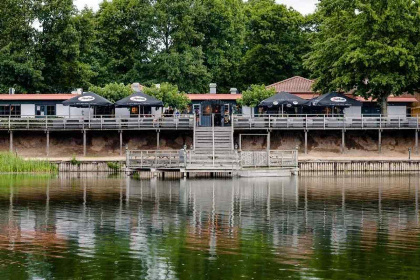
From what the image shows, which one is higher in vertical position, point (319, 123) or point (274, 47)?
point (274, 47)

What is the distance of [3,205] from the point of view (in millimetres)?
35906

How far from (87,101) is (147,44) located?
80.1 feet

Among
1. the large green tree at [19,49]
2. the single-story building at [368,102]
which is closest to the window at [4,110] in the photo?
the large green tree at [19,49]

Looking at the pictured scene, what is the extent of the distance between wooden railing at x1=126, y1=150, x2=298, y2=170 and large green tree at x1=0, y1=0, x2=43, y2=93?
24914 mm

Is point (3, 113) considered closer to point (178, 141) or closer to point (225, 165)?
point (178, 141)

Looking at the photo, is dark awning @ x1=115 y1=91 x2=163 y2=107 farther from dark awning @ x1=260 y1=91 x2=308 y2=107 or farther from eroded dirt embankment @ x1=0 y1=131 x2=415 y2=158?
dark awning @ x1=260 y1=91 x2=308 y2=107

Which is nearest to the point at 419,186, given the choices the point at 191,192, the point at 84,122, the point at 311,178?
the point at 311,178

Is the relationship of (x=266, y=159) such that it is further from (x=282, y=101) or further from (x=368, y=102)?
(x=368, y=102)

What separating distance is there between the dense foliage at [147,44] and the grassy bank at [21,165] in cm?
2182

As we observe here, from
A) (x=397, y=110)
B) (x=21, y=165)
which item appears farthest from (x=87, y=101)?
(x=397, y=110)

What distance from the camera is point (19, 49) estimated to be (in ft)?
252

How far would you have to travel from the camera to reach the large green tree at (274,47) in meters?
86.1

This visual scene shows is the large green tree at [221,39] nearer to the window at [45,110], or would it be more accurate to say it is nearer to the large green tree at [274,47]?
the large green tree at [274,47]

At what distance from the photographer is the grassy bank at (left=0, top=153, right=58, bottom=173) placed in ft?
174
